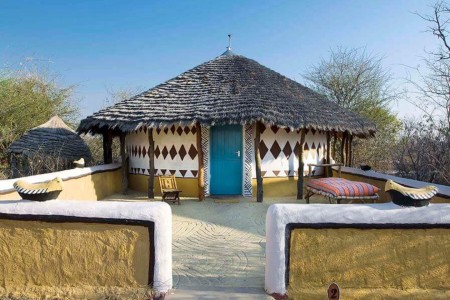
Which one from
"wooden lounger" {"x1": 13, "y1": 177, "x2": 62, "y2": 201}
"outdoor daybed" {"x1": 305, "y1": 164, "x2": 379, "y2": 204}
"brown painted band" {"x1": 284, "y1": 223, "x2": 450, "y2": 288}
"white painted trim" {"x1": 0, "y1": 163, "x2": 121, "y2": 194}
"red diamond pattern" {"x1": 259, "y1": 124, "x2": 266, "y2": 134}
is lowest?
"outdoor daybed" {"x1": 305, "y1": 164, "x2": 379, "y2": 204}

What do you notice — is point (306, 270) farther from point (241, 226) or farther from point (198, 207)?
point (198, 207)

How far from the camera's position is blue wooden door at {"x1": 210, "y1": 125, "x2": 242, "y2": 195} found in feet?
29.6

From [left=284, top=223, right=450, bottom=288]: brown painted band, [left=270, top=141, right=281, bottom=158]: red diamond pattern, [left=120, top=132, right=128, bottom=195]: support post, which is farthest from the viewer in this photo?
[left=120, top=132, right=128, bottom=195]: support post

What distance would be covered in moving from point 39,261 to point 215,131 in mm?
6272

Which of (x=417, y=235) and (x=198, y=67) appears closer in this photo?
(x=417, y=235)

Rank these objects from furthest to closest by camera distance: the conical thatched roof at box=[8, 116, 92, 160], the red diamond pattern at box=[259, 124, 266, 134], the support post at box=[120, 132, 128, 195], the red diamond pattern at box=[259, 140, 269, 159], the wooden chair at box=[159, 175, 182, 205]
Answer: the conical thatched roof at box=[8, 116, 92, 160] < the support post at box=[120, 132, 128, 195] < the red diamond pattern at box=[259, 140, 269, 159] < the red diamond pattern at box=[259, 124, 266, 134] < the wooden chair at box=[159, 175, 182, 205]

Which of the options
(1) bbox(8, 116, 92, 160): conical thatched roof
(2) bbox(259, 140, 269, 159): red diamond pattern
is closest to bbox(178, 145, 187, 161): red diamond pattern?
(2) bbox(259, 140, 269, 159): red diamond pattern

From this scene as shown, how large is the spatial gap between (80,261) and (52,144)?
35.5ft

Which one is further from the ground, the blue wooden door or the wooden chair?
the blue wooden door

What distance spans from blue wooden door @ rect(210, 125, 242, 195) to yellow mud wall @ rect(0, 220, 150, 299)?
599 centimetres

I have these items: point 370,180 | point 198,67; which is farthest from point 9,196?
point 198,67

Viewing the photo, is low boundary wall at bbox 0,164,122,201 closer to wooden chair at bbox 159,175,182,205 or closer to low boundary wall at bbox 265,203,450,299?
wooden chair at bbox 159,175,182,205

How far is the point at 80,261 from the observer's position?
3.18 meters

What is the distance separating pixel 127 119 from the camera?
9.01 meters
